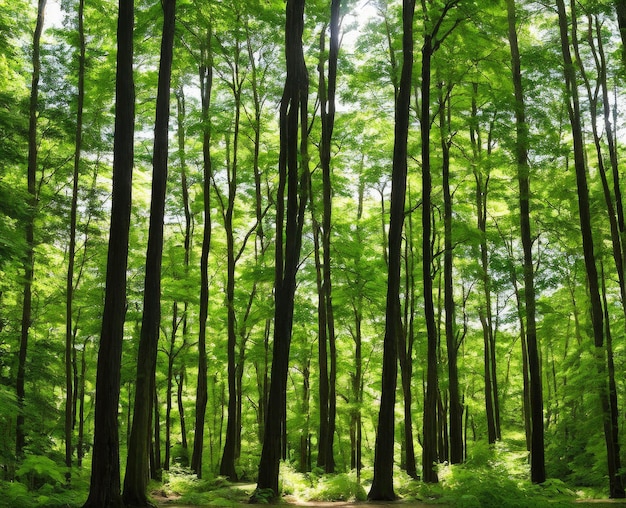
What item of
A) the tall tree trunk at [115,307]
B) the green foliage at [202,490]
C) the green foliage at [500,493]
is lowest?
the green foliage at [202,490]

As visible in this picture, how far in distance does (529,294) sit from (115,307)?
10.5m

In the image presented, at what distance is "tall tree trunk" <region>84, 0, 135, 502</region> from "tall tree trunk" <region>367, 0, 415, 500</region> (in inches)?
223

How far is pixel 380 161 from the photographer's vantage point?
23219 mm

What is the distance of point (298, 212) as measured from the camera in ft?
48.3

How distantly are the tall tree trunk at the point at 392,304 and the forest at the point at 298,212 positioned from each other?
50 mm

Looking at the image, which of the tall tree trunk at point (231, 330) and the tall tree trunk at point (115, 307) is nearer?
the tall tree trunk at point (115, 307)

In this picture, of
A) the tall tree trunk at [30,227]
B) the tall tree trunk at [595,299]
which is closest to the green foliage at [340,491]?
the tall tree trunk at [595,299]

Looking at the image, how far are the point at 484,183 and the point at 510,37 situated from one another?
235 inches

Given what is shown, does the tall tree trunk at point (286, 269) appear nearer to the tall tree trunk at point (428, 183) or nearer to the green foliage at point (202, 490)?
the green foliage at point (202, 490)

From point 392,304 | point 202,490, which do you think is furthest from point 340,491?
point 392,304

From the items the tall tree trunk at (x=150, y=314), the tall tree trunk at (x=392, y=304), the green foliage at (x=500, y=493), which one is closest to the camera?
the green foliage at (x=500, y=493)

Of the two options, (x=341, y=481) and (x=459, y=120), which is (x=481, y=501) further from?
(x=459, y=120)

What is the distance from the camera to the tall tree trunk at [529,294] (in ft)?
47.0

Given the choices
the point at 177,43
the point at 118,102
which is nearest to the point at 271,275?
the point at 177,43
